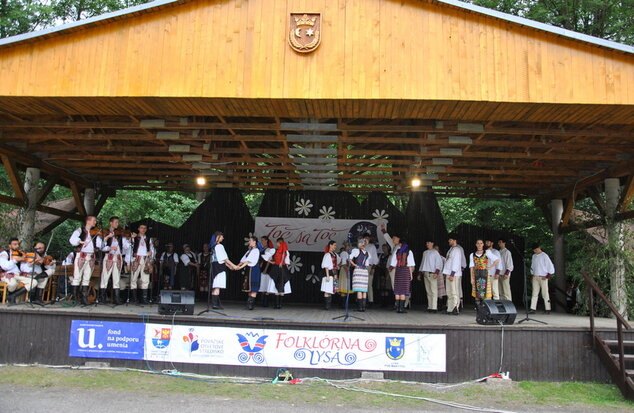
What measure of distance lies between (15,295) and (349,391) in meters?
6.49

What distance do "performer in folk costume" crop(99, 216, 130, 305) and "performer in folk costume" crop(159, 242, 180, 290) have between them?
2.12m

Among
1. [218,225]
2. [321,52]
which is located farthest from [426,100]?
[218,225]

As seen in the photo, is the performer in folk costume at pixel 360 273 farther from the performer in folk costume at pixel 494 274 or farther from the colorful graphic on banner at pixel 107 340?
the colorful graphic on banner at pixel 107 340

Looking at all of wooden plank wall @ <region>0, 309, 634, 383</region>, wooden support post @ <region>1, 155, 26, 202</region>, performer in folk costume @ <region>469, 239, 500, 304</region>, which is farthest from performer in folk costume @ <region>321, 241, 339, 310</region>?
wooden support post @ <region>1, 155, 26, 202</region>

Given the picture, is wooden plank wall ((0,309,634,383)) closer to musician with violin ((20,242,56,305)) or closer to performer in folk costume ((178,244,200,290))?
musician with violin ((20,242,56,305))

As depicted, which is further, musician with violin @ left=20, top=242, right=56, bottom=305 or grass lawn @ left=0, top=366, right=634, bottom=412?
musician with violin @ left=20, top=242, right=56, bottom=305

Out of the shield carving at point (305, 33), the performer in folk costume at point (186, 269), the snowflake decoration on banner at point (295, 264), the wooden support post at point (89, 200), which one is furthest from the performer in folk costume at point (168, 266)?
the shield carving at point (305, 33)

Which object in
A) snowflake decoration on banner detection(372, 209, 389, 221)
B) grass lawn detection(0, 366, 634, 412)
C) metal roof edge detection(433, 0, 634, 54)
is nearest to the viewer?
grass lawn detection(0, 366, 634, 412)

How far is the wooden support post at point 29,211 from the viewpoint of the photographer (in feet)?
36.7

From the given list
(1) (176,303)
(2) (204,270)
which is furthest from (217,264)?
(2) (204,270)

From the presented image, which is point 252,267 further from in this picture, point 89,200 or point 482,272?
point 89,200

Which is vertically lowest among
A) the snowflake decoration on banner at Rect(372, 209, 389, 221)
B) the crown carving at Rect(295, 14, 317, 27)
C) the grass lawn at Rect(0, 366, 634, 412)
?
the grass lawn at Rect(0, 366, 634, 412)

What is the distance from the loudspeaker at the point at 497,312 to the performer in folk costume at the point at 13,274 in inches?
325

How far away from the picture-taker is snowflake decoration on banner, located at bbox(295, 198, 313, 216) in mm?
14188
